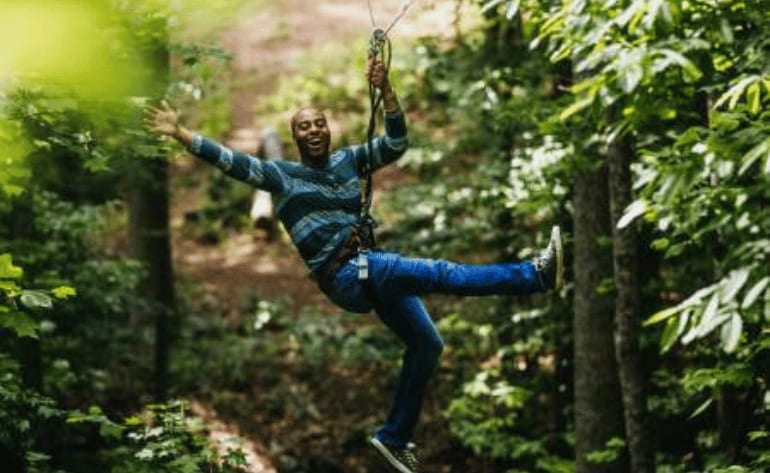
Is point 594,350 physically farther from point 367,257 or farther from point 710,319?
point 710,319

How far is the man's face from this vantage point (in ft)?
16.7

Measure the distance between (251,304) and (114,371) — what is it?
298cm

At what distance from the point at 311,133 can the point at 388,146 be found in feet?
1.67

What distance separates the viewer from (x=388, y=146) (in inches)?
211

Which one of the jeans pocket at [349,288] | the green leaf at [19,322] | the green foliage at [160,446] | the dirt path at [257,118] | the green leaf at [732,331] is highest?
the dirt path at [257,118]

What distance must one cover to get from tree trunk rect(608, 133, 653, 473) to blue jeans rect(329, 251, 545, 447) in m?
1.71

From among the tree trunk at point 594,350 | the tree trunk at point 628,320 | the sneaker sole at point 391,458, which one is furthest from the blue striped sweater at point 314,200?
the tree trunk at point 594,350

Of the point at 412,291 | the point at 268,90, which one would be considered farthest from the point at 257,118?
the point at 412,291

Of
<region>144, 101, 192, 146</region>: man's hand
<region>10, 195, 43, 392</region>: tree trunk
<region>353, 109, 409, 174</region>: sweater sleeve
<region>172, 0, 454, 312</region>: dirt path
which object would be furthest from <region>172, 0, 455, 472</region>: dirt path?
<region>144, 101, 192, 146</region>: man's hand

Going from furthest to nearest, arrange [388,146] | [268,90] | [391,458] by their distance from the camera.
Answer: [268,90] → [388,146] → [391,458]

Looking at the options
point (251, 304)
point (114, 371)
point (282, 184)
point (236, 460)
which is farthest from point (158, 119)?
point (251, 304)

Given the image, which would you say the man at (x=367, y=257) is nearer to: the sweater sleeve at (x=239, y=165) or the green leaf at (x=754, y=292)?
the sweater sleeve at (x=239, y=165)

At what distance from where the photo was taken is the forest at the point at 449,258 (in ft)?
11.6

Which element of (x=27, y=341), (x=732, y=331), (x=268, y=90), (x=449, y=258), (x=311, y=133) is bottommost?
(x=732, y=331)
